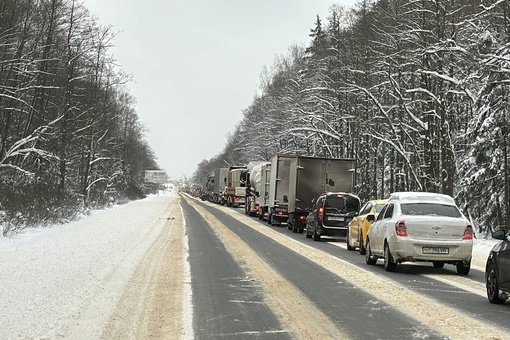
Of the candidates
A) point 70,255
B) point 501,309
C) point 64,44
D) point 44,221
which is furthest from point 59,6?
point 501,309

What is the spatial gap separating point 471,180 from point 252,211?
2155cm

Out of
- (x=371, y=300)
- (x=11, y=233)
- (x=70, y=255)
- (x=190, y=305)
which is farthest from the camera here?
(x=11, y=233)

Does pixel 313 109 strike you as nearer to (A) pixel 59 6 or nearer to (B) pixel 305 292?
(A) pixel 59 6

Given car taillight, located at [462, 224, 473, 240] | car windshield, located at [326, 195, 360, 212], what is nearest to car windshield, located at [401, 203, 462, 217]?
car taillight, located at [462, 224, 473, 240]

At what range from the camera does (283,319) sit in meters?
8.13

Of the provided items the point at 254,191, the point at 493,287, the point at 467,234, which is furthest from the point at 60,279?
the point at 254,191

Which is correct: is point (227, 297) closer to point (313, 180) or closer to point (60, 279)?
point (60, 279)

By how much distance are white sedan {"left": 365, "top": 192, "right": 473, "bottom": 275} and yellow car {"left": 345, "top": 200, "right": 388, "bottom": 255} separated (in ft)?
11.5

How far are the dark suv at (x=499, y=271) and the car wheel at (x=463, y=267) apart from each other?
3935mm

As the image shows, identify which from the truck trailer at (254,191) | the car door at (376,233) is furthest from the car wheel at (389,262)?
the truck trailer at (254,191)

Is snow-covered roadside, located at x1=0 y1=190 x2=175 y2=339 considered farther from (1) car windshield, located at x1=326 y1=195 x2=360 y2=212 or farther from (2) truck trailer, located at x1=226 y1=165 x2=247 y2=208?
(2) truck trailer, located at x1=226 y1=165 x2=247 y2=208

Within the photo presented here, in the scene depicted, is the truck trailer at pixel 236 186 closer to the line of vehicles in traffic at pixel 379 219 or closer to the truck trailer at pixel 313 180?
the line of vehicles in traffic at pixel 379 219

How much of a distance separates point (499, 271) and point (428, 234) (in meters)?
4.21

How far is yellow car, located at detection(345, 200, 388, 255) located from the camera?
18406 mm
